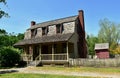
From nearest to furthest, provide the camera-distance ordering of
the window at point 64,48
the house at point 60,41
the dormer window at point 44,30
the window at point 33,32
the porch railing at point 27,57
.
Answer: the house at point 60,41
the window at point 64,48
the porch railing at point 27,57
the dormer window at point 44,30
the window at point 33,32

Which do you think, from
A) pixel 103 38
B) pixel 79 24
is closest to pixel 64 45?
pixel 79 24

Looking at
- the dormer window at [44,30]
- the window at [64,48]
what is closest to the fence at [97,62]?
the window at [64,48]

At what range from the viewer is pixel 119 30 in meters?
67.1

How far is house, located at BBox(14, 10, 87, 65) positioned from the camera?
30.5 metres

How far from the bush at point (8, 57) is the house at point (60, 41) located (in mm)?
2190

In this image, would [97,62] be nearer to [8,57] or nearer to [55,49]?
[55,49]

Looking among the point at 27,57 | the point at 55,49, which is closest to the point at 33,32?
the point at 27,57

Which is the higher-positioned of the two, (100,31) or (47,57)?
(100,31)

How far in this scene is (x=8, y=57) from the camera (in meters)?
32.7

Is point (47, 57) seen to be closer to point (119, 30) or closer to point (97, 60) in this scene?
point (97, 60)

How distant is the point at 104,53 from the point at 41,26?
709 inches

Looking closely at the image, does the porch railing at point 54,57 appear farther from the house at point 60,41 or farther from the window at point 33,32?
the window at point 33,32

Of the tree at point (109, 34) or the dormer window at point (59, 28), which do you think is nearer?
the dormer window at point (59, 28)

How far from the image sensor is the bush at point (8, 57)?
1281 inches
